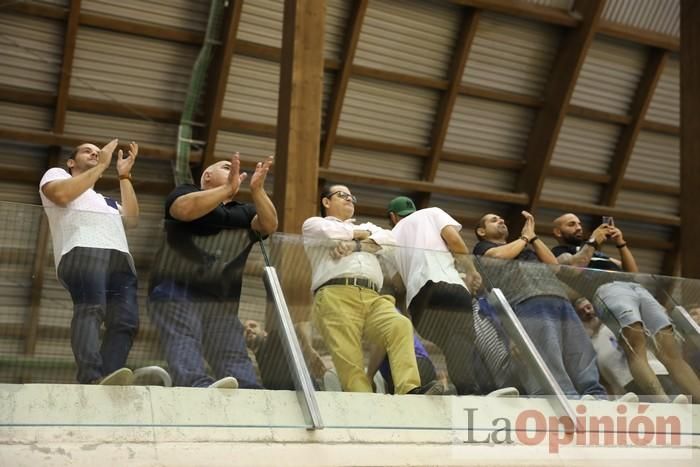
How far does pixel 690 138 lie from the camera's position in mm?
10695

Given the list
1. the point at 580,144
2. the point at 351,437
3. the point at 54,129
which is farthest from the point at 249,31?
the point at 351,437

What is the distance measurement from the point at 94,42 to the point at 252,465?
996cm

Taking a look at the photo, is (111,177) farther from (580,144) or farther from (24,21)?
(580,144)

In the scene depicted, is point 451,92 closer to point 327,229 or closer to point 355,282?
point 327,229

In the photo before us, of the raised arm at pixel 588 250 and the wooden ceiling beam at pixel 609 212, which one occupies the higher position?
the raised arm at pixel 588 250

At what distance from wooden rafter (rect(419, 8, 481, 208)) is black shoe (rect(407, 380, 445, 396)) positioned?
9953 millimetres

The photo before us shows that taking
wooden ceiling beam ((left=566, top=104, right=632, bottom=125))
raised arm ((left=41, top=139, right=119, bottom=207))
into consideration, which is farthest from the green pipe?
raised arm ((left=41, top=139, right=119, bottom=207))

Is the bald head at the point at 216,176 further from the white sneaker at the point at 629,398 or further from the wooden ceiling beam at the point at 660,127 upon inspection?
the wooden ceiling beam at the point at 660,127

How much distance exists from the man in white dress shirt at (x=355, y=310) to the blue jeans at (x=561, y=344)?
2.74ft

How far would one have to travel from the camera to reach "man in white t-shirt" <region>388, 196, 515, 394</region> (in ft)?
20.0

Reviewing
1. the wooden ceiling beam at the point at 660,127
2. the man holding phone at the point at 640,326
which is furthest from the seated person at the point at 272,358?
the wooden ceiling beam at the point at 660,127

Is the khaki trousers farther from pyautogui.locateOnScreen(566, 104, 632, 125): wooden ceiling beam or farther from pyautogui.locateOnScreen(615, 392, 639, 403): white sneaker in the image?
pyautogui.locateOnScreen(566, 104, 632, 125): wooden ceiling beam

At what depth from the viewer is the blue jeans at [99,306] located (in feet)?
17.0

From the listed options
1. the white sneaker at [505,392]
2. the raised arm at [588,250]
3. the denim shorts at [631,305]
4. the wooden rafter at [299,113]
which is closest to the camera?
the white sneaker at [505,392]
